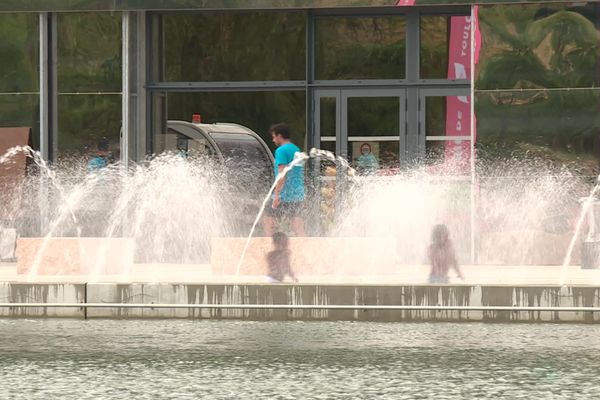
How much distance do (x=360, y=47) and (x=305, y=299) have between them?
902 centimetres

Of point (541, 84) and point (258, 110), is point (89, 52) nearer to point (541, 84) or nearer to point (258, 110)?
point (258, 110)

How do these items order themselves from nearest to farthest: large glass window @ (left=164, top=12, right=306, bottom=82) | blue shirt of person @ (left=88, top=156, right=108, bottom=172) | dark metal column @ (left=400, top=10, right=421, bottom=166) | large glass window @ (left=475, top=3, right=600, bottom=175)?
1. large glass window @ (left=475, top=3, right=600, bottom=175)
2. dark metal column @ (left=400, top=10, right=421, bottom=166)
3. blue shirt of person @ (left=88, top=156, right=108, bottom=172)
4. large glass window @ (left=164, top=12, right=306, bottom=82)

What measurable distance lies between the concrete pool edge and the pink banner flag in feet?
26.3

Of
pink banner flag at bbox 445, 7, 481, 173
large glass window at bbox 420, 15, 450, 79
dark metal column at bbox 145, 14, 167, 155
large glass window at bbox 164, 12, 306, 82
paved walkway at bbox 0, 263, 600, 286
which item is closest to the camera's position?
paved walkway at bbox 0, 263, 600, 286

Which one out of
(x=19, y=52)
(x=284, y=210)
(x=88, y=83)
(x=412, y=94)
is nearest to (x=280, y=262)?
(x=284, y=210)

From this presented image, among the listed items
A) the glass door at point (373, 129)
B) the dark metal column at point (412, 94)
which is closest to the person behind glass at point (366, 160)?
the glass door at point (373, 129)

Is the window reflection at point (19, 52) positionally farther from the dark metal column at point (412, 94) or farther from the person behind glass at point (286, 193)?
the person behind glass at point (286, 193)

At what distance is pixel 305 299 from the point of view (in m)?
14.2

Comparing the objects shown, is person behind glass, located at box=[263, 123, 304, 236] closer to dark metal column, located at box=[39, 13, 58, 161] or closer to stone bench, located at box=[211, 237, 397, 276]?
stone bench, located at box=[211, 237, 397, 276]

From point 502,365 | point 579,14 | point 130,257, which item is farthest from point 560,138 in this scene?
point 502,365

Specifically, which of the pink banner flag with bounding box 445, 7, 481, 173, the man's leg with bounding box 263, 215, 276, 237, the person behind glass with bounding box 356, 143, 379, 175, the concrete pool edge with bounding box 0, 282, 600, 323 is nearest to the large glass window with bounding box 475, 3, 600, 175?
the pink banner flag with bounding box 445, 7, 481, 173

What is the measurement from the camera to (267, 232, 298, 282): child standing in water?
611 inches

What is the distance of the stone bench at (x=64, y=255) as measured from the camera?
17.1 m

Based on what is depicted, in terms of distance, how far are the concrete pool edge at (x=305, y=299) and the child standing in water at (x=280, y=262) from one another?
4.02 feet
